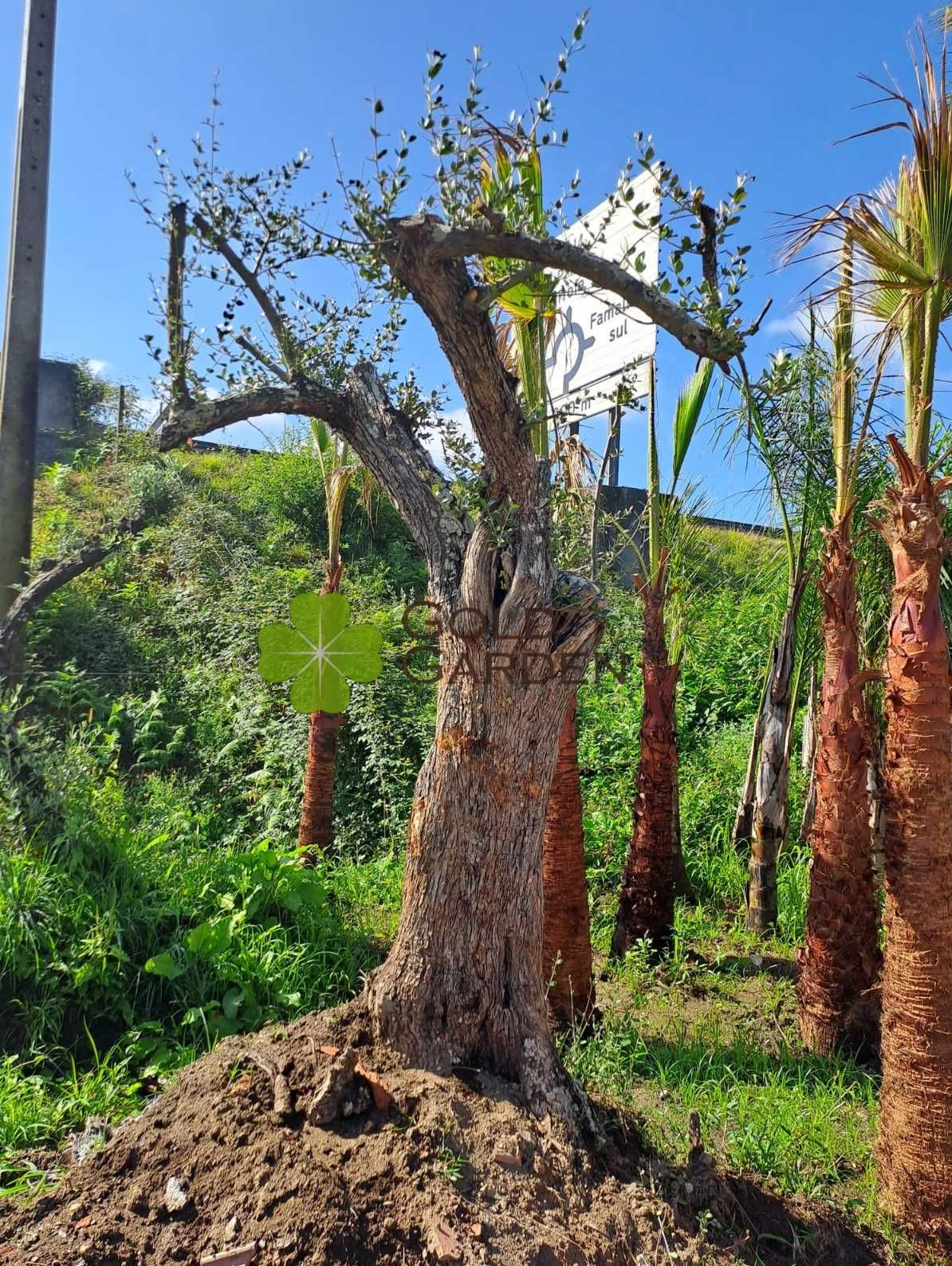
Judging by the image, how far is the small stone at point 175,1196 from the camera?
201cm

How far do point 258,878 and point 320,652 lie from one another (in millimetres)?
2090

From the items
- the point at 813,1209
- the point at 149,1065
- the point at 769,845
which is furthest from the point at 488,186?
the point at 769,845

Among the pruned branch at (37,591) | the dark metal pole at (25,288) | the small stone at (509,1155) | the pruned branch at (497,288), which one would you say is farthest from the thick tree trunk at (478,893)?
the dark metal pole at (25,288)

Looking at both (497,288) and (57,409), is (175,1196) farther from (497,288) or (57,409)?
(57,409)

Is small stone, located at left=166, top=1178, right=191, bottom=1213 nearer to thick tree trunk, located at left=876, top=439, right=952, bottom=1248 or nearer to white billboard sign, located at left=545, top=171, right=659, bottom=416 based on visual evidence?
thick tree trunk, located at left=876, top=439, right=952, bottom=1248

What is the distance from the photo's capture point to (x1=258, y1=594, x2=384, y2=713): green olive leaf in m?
2.70

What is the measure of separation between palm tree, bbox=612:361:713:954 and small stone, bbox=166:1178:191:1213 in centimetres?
277

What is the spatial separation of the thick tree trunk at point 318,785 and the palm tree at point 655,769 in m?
2.18

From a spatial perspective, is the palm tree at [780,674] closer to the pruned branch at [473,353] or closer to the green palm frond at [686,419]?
the green palm frond at [686,419]

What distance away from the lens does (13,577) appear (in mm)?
5832

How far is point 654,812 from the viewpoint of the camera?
4.41 meters

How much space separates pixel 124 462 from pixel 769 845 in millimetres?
10070

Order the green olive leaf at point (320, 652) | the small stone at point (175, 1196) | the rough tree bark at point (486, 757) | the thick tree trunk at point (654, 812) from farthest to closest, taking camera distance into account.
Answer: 1. the thick tree trunk at point (654, 812)
2. the green olive leaf at point (320, 652)
3. the rough tree bark at point (486, 757)
4. the small stone at point (175, 1196)

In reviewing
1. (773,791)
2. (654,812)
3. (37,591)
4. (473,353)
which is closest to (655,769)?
(654,812)
